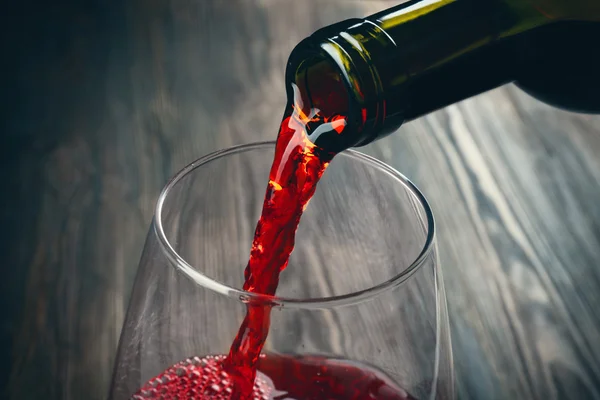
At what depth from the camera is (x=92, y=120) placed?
35.2 inches

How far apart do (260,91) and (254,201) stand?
1.61 ft

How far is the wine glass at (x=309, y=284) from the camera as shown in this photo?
0.39m

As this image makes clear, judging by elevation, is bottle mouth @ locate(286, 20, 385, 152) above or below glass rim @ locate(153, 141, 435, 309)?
above

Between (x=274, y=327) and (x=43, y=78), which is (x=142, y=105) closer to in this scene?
(x=43, y=78)

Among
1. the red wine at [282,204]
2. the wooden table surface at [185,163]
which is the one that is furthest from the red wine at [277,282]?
the wooden table surface at [185,163]

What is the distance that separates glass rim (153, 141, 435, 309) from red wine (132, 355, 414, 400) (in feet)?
0.17

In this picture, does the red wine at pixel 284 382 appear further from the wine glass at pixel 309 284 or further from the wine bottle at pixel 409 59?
the wine bottle at pixel 409 59

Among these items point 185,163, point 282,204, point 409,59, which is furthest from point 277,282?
point 185,163

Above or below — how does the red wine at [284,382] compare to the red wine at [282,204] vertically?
below

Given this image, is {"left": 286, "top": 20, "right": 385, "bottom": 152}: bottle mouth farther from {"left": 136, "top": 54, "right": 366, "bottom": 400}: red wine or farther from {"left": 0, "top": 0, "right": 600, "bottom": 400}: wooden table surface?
{"left": 0, "top": 0, "right": 600, "bottom": 400}: wooden table surface

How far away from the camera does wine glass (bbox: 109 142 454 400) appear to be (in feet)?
1.27

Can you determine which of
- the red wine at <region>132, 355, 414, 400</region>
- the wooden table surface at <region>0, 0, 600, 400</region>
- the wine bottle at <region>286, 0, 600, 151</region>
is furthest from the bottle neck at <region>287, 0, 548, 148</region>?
the wooden table surface at <region>0, 0, 600, 400</region>

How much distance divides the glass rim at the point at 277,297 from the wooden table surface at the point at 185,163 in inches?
8.6

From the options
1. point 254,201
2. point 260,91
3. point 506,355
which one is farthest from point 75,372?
point 260,91
